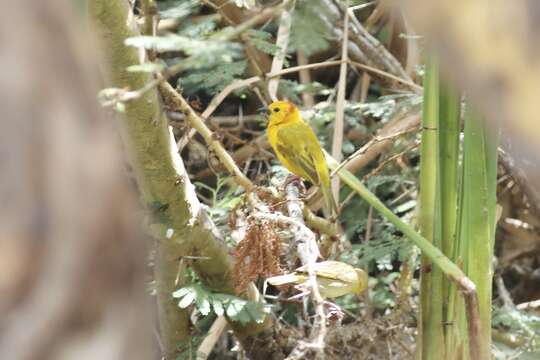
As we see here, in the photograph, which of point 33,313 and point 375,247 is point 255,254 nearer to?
point 375,247

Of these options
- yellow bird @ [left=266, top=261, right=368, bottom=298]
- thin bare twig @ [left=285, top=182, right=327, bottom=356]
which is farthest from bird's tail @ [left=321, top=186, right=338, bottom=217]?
yellow bird @ [left=266, top=261, right=368, bottom=298]

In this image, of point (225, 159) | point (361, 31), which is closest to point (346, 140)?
point (361, 31)

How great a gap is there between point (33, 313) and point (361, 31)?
9.02ft

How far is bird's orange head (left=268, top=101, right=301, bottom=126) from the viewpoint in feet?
9.88

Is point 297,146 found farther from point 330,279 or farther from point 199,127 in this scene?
point 330,279

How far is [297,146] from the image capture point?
2.95 metres

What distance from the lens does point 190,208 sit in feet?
7.14

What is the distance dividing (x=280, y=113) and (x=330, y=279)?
55.2 inches

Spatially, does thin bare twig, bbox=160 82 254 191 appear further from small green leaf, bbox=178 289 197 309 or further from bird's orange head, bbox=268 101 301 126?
bird's orange head, bbox=268 101 301 126

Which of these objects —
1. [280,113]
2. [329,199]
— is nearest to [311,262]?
[329,199]

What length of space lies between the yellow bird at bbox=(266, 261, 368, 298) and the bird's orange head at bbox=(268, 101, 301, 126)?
4.23 ft

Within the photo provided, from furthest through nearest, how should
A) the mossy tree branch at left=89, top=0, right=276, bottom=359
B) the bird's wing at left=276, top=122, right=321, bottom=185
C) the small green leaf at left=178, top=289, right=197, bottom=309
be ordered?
1. the bird's wing at left=276, top=122, right=321, bottom=185
2. the small green leaf at left=178, top=289, right=197, bottom=309
3. the mossy tree branch at left=89, top=0, right=276, bottom=359

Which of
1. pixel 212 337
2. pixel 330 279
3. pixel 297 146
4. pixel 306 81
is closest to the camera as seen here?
pixel 330 279

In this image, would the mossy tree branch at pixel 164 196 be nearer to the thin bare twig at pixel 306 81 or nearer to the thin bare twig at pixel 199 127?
the thin bare twig at pixel 199 127
